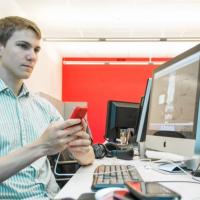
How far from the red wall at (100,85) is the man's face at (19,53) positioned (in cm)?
549

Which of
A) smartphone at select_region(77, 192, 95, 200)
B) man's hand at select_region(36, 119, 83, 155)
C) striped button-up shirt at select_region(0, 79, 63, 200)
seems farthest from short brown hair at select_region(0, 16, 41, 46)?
smartphone at select_region(77, 192, 95, 200)

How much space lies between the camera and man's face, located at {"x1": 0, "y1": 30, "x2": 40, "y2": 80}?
165 centimetres

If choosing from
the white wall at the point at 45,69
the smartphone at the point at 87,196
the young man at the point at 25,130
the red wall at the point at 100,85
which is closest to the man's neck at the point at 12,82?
the young man at the point at 25,130

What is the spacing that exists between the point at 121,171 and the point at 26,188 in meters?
0.44

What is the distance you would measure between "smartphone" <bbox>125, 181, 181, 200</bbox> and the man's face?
104 centimetres

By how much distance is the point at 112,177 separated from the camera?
1.09 meters

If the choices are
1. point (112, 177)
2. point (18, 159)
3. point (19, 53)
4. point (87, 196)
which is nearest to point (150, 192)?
point (87, 196)

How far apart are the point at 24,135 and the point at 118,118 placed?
50.6 inches

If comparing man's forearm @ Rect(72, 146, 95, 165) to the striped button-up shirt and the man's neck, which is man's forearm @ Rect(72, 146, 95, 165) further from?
the man's neck

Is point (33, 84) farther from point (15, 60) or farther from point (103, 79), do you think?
point (15, 60)

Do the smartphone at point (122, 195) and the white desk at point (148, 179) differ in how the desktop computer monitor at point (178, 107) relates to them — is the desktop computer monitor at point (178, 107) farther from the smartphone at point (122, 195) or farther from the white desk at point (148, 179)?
the smartphone at point (122, 195)

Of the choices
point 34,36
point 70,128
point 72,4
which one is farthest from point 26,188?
point 72,4

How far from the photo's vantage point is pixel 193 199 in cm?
85

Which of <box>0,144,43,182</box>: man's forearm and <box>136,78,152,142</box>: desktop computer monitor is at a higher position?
<box>136,78,152,142</box>: desktop computer monitor
